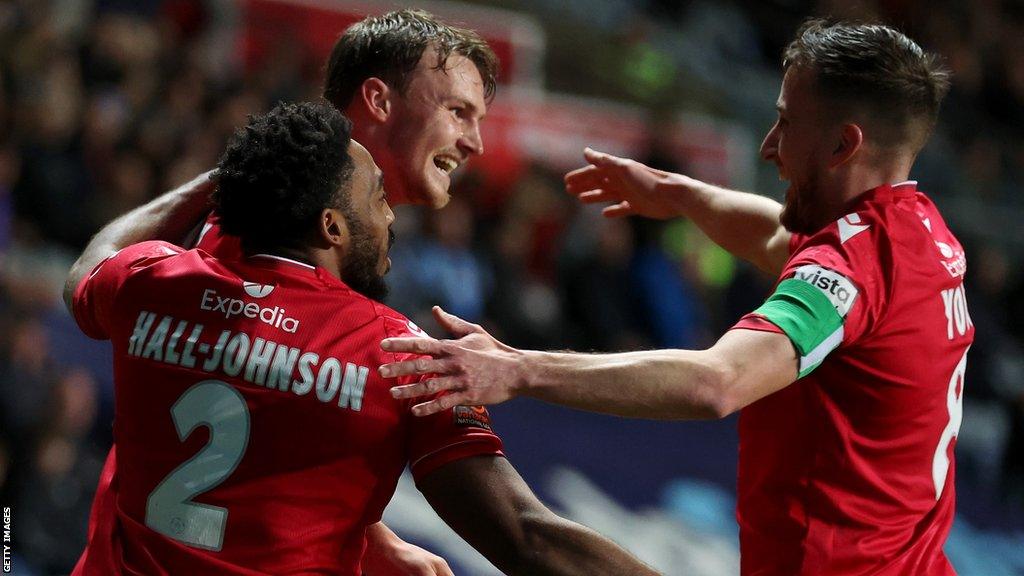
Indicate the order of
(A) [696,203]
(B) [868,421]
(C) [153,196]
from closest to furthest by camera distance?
1. (B) [868,421]
2. (A) [696,203]
3. (C) [153,196]

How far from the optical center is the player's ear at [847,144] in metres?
3.51

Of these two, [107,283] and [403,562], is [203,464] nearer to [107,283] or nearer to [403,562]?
[107,283]

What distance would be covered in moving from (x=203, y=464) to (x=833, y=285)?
1590 millimetres

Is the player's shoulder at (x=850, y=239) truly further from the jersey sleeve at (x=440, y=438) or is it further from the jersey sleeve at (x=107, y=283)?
the jersey sleeve at (x=107, y=283)

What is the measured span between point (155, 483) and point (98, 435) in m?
3.97

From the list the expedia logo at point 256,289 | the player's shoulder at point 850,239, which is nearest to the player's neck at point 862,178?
the player's shoulder at point 850,239

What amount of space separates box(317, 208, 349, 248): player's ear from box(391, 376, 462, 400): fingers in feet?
1.57

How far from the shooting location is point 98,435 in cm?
679

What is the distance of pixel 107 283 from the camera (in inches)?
131

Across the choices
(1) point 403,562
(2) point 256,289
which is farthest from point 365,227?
(1) point 403,562

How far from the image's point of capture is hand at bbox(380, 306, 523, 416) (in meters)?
2.90

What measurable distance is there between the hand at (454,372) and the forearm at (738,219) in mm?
1696

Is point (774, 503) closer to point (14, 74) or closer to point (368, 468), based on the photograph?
point (368, 468)

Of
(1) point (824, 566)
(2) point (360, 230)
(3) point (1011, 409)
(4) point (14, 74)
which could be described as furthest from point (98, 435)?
(3) point (1011, 409)
